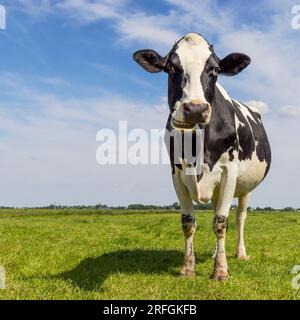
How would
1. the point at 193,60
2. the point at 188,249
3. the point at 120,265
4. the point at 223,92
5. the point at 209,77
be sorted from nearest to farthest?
the point at 193,60 → the point at 209,77 → the point at 188,249 → the point at 223,92 → the point at 120,265

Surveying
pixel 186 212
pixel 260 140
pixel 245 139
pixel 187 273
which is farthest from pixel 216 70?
pixel 187 273

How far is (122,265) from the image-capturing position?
30.2 feet

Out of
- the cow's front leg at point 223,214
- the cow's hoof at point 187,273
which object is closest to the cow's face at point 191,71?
the cow's front leg at point 223,214

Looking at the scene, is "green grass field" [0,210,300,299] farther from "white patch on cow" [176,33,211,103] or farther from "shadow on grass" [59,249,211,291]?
"white patch on cow" [176,33,211,103]

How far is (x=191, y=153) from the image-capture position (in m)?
7.84

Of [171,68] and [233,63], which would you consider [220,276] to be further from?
[233,63]

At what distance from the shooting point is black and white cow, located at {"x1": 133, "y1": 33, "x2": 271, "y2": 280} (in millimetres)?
6750

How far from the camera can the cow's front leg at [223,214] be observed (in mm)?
7840

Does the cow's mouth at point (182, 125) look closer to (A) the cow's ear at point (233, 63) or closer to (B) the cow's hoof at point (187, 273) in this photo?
(A) the cow's ear at point (233, 63)

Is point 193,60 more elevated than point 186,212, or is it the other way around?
point 193,60

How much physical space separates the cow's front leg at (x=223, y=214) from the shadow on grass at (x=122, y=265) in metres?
0.90

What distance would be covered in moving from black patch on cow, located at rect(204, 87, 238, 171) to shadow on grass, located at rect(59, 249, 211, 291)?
2252mm

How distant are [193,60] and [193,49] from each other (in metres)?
0.27
